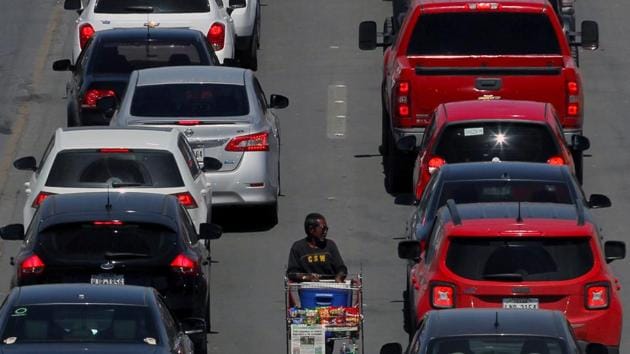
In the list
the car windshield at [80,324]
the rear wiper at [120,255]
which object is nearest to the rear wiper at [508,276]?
the rear wiper at [120,255]

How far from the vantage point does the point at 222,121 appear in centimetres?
2198

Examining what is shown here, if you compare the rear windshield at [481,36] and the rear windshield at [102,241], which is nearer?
the rear windshield at [102,241]

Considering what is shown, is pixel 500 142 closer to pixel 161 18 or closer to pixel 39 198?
pixel 39 198

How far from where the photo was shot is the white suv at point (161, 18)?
28047 mm

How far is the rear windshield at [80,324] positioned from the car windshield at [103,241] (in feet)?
7.55

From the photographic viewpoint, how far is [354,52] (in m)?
31.1

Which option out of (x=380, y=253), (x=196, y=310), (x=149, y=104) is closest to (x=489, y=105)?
(x=380, y=253)

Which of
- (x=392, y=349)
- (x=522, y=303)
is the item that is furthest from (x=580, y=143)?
(x=392, y=349)

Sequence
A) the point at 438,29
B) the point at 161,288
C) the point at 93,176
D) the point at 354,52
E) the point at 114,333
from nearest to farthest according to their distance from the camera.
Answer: the point at 114,333 < the point at 161,288 < the point at 93,176 < the point at 438,29 < the point at 354,52

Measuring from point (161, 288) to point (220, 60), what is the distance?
11709 mm

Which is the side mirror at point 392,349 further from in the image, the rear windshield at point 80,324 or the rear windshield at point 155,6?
the rear windshield at point 155,6

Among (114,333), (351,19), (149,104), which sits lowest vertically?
(351,19)

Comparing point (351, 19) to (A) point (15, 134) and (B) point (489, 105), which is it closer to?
(A) point (15, 134)

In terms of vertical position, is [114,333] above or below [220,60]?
above
